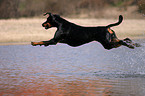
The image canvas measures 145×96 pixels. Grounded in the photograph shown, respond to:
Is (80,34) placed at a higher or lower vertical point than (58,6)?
lower

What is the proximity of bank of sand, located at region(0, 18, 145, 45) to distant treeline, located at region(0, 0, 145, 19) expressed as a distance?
745 mm

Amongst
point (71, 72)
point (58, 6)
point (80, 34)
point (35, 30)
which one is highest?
point (58, 6)

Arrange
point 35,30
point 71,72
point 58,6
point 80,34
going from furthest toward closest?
point 58,6 → point 35,30 → point 71,72 → point 80,34

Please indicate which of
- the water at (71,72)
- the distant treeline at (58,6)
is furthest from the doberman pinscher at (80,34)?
the distant treeline at (58,6)

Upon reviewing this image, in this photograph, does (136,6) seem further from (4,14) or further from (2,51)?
(2,51)

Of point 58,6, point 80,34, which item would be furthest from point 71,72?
point 58,6

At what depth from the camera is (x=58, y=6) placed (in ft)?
92.3

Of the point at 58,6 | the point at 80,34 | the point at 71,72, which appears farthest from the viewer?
the point at 58,6

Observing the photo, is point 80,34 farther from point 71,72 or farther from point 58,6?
Answer: point 58,6

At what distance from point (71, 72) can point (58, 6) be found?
49.1 feet

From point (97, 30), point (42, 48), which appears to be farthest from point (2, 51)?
point (97, 30)

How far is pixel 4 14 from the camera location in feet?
96.7

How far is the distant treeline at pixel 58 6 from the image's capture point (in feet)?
87.6

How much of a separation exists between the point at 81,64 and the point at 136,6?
532 inches
